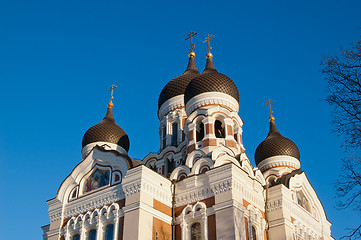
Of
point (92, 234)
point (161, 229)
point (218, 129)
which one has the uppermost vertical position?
point (218, 129)

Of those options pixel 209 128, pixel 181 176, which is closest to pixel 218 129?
pixel 209 128

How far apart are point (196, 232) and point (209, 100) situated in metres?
5.64

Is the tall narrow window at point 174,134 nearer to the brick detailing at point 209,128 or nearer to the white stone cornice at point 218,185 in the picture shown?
the brick detailing at point 209,128

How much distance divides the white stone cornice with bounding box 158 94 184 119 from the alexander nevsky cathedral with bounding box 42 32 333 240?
212cm

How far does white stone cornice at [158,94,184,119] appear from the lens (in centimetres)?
2035

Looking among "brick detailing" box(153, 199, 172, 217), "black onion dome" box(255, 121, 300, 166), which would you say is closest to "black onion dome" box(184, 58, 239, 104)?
"black onion dome" box(255, 121, 300, 166)

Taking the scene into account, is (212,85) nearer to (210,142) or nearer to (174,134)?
(210,142)

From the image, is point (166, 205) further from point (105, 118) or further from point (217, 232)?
point (105, 118)

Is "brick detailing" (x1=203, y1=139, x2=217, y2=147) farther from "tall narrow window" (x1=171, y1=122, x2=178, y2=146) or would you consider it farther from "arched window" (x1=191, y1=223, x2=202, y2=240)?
"tall narrow window" (x1=171, y1=122, x2=178, y2=146)

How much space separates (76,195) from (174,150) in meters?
5.02

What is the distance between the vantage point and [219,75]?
59.0 ft

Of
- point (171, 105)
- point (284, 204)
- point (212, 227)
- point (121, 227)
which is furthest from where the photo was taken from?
point (171, 105)

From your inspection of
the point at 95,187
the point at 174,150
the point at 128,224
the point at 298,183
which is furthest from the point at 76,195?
the point at 298,183

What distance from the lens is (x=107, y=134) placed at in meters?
19.2
